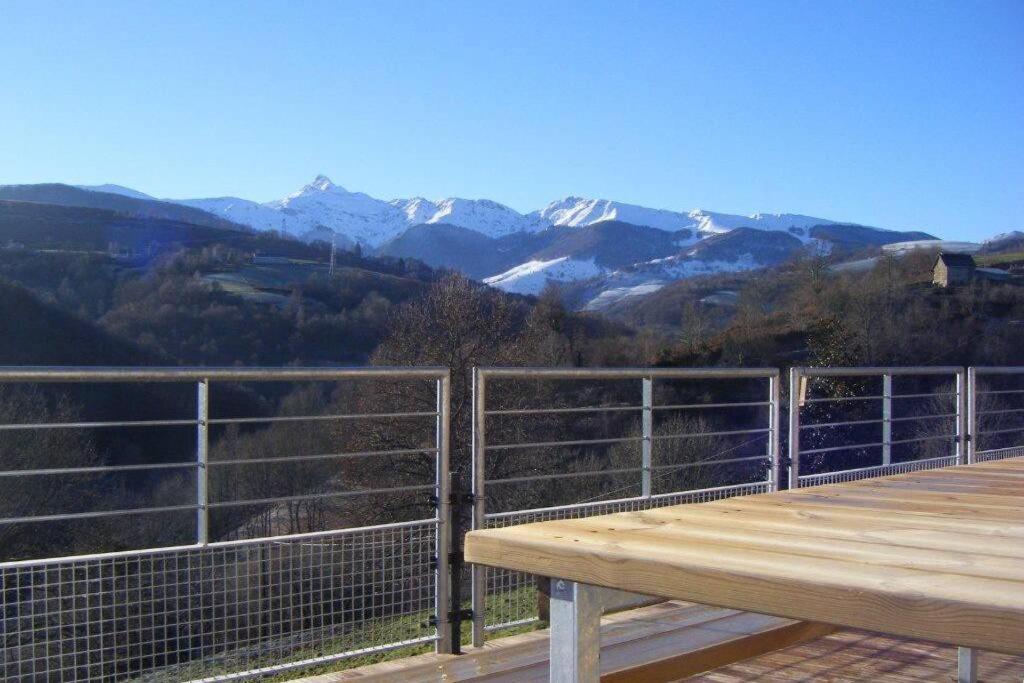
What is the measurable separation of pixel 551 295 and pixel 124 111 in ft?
72.5

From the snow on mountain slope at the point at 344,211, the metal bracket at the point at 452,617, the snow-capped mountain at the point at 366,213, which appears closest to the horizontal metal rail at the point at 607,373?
the metal bracket at the point at 452,617

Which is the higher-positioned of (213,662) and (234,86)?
(234,86)

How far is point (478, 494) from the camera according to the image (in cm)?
329

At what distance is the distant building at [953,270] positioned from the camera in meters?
39.0

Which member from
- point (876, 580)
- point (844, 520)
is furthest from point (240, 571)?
point (876, 580)

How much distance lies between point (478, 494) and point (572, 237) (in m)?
74.2

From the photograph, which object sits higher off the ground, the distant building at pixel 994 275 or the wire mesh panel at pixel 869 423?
the distant building at pixel 994 275

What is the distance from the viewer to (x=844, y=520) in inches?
59.7

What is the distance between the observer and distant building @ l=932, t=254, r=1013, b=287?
39.1 metres

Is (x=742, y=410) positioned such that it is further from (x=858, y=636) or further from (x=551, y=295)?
(x=858, y=636)

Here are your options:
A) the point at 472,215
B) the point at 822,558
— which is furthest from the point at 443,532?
the point at 472,215

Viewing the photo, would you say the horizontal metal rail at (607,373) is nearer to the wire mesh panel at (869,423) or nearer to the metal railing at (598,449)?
the metal railing at (598,449)

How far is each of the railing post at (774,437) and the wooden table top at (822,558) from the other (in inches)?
91.1

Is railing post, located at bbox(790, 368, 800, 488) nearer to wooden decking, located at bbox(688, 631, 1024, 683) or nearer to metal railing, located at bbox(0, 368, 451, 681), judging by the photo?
wooden decking, located at bbox(688, 631, 1024, 683)
